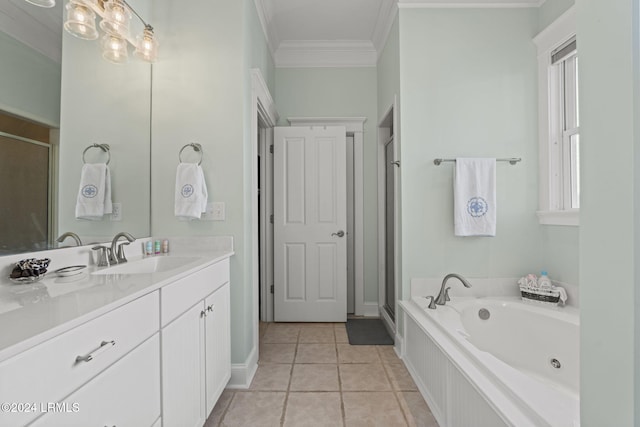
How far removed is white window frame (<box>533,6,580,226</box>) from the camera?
219 cm

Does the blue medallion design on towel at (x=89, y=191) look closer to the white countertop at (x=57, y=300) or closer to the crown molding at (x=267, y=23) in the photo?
the white countertop at (x=57, y=300)

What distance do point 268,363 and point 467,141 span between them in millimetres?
2216

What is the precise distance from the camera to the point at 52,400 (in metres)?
0.66

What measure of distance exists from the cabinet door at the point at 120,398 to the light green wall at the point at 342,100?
248 cm

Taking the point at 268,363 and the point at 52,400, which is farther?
the point at 268,363

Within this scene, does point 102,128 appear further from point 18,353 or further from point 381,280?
point 381,280

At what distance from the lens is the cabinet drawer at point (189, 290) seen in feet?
3.81

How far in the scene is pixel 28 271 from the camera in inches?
42.8

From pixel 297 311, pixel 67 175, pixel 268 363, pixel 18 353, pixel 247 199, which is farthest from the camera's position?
pixel 297 311

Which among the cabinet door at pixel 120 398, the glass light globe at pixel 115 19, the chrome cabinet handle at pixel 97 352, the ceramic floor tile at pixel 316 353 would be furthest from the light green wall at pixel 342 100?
the chrome cabinet handle at pixel 97 352

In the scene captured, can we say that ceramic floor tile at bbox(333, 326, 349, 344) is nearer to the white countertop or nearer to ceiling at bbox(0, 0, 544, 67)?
the white countertop

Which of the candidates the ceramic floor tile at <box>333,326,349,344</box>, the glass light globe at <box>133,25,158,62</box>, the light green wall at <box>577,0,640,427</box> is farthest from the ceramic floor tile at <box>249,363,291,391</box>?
the glass light globe at <box>133,25,158,62</box>

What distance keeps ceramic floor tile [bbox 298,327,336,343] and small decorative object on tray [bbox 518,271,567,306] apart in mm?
1523

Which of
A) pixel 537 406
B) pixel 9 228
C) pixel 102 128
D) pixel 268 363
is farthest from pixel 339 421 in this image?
pixel 102 128
